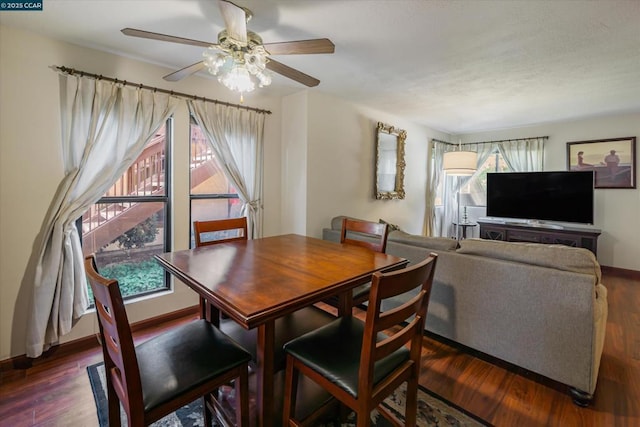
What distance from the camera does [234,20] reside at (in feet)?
4.70

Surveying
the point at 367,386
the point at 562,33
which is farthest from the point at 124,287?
the point at 562,33

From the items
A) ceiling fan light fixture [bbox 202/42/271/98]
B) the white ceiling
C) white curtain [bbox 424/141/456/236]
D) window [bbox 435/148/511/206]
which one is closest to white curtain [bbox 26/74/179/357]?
the white ceiling

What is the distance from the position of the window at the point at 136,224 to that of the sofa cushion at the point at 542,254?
266 cm

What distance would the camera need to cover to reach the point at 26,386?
6.02 ft

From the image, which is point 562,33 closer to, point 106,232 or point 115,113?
point 115,113

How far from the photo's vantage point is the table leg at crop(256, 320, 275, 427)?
1193 millimetres

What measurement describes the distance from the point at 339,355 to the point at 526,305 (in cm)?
138

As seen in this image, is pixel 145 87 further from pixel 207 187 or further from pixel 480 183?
pixel 480 183

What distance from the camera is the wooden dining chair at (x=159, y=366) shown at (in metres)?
0.97

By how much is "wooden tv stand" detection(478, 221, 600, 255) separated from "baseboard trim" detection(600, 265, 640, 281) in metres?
0.33

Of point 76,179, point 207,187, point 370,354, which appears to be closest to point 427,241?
point 370,354

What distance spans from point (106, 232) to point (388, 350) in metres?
2.54

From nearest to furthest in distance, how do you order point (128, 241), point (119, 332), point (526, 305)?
point (119, 332)
point (526, 305)
point (128, 241)

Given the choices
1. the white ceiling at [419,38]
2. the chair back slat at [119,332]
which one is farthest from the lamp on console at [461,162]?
the chair back slat at [119,332]
